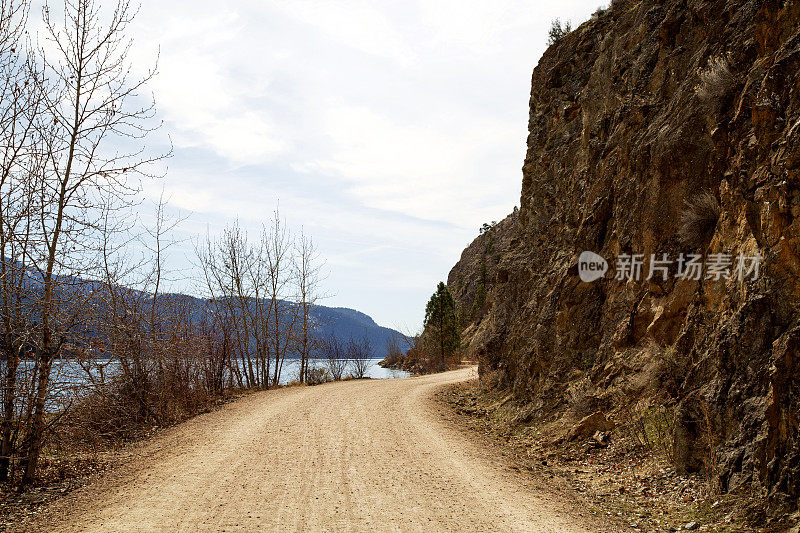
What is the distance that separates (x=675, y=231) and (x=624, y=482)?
5194 mm

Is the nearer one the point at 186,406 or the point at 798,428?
the point at 798,428

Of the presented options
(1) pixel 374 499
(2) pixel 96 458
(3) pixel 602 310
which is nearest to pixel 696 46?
(3) pixel 602 310

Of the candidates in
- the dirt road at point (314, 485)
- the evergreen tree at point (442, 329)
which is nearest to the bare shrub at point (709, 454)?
the dirt road at point (314, 485)

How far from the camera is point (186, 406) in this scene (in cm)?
1627

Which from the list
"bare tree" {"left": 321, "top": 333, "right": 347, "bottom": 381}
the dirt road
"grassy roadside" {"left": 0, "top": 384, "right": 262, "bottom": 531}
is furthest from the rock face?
"bare tree" {"left": 321, "top": 333, "right": 347, "bottom": 381}

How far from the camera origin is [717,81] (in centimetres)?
941

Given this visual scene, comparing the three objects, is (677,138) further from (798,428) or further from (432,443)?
(432,443)

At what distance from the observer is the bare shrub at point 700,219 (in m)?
9.47

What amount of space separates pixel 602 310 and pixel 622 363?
2.19m

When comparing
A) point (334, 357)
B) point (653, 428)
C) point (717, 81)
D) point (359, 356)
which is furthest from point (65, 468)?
point (359, 356)

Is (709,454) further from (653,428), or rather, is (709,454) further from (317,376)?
(317,376)

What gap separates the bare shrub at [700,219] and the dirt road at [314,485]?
556 cm

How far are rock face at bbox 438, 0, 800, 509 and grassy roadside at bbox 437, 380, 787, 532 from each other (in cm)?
35

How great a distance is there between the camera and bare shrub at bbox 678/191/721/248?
9469 mm
